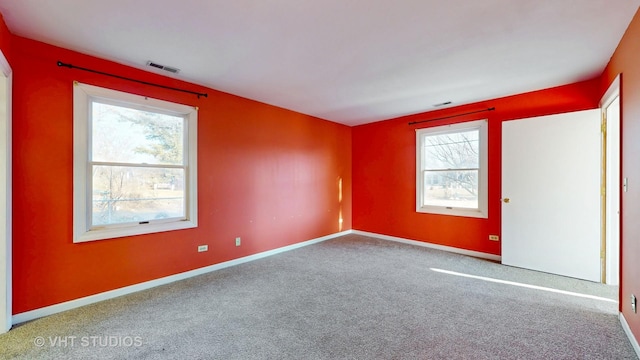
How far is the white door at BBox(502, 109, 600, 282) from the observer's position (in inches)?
124

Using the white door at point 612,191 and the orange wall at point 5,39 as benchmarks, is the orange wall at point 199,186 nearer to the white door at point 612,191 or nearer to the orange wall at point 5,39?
the orange wall at point 5,39

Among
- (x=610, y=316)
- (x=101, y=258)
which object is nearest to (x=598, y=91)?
(x=610, y=316)

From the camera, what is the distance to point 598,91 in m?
3.21

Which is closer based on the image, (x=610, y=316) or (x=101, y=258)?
(x=610, y=316)

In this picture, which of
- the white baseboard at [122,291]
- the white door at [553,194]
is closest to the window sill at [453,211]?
the white door at [553,194]

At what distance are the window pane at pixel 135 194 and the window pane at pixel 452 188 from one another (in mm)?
4091

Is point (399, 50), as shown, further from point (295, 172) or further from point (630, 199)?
point (295, 172)

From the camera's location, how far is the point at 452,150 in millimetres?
4516

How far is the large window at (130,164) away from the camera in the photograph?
8.46 ft

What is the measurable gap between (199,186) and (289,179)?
1.60m

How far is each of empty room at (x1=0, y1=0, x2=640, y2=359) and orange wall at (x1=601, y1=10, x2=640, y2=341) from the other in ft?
0.10

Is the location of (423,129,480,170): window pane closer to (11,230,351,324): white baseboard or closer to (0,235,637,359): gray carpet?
(0,235,637,359): gray carpet

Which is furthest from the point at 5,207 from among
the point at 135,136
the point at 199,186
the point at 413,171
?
the point at 413,171

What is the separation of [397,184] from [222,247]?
3.43 meters
